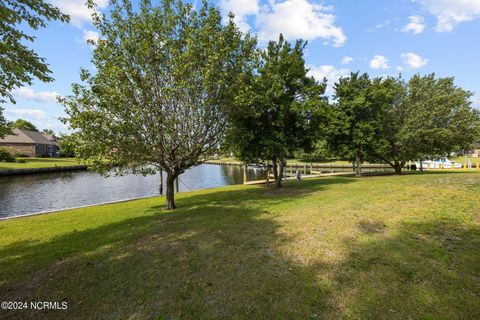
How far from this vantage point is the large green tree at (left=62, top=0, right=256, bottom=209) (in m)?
10.0

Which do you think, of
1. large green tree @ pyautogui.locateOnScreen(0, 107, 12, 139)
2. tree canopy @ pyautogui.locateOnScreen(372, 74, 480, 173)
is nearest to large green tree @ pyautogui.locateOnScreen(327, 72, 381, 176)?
tree canopy @ pyautogui.locateOnScreen(372, 74, 480, 173)

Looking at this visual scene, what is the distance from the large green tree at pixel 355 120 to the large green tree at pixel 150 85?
14225mm

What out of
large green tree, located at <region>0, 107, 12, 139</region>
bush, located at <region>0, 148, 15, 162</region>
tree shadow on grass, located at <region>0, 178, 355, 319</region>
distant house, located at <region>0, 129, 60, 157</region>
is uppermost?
distant house, located at <region>0, 129, 60, 157</region>

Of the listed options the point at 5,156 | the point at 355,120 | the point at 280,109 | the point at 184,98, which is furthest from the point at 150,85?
the point at 5,156

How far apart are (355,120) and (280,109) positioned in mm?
11382

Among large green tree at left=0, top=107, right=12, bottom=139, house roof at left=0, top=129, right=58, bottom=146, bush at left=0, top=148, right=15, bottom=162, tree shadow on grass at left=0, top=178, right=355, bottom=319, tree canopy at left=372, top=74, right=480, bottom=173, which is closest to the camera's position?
tree shadow on grass at left=0, top=178, right=355, bottom=319

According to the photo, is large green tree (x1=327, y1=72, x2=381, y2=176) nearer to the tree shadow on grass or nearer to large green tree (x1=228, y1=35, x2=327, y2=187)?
large green tree (x1=228, y1=35, x2=327, y2=187)

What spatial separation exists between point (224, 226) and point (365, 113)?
20337 mm

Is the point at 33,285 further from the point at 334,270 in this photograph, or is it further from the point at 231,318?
the point at 334,270

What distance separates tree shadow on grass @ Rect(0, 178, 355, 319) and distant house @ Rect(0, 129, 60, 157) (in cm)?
7671

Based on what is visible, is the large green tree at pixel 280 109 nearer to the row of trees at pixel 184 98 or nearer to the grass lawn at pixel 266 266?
the row of trees at pixel 184 98

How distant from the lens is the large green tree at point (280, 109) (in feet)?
47.4

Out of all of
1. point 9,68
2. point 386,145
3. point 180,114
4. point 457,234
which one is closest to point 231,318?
point 457,234

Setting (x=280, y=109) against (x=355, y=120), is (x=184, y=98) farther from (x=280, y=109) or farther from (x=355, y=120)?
(x=355, y=120)
